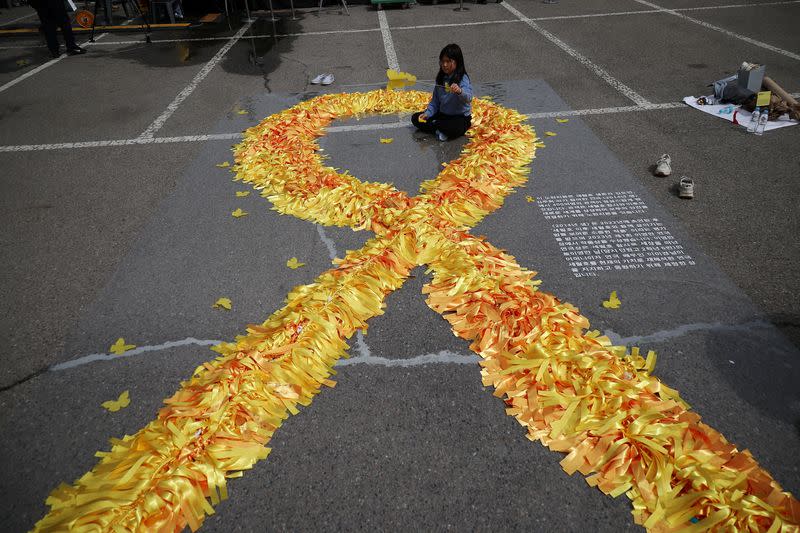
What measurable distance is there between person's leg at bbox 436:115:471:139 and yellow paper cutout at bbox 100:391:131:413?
430 centimetres

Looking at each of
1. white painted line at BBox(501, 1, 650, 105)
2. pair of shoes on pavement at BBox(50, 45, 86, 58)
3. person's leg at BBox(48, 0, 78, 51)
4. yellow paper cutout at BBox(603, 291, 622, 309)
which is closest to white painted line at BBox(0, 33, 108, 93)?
pair of shoes on pavement at BBox(50, 45, 86, 58)

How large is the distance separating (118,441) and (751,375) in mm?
3490

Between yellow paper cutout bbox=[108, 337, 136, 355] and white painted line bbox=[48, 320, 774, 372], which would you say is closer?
white painted line bbox=[48, 320, 774, 372]

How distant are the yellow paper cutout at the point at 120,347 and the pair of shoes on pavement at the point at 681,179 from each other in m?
4.63

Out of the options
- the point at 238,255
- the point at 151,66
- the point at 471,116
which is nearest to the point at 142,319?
the point at 238,255

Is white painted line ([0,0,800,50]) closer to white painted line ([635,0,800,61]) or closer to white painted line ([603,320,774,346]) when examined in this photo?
white painted line ([635,0,800,61])

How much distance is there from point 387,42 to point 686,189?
24.9ft

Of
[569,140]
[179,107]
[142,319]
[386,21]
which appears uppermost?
[386,21]

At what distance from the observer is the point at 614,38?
9.55 m

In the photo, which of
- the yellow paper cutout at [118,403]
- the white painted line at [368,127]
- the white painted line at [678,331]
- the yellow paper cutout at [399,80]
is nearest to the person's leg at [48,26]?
the yellow paper cutout at [399,80]

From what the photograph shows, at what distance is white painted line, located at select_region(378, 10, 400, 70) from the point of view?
8.73m

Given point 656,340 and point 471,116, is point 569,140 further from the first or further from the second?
point 656,340

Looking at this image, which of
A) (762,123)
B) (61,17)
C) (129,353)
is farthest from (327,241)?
(61,17)

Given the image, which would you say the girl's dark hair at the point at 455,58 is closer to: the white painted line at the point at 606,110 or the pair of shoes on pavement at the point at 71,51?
the white painted line at the point at 606,110
